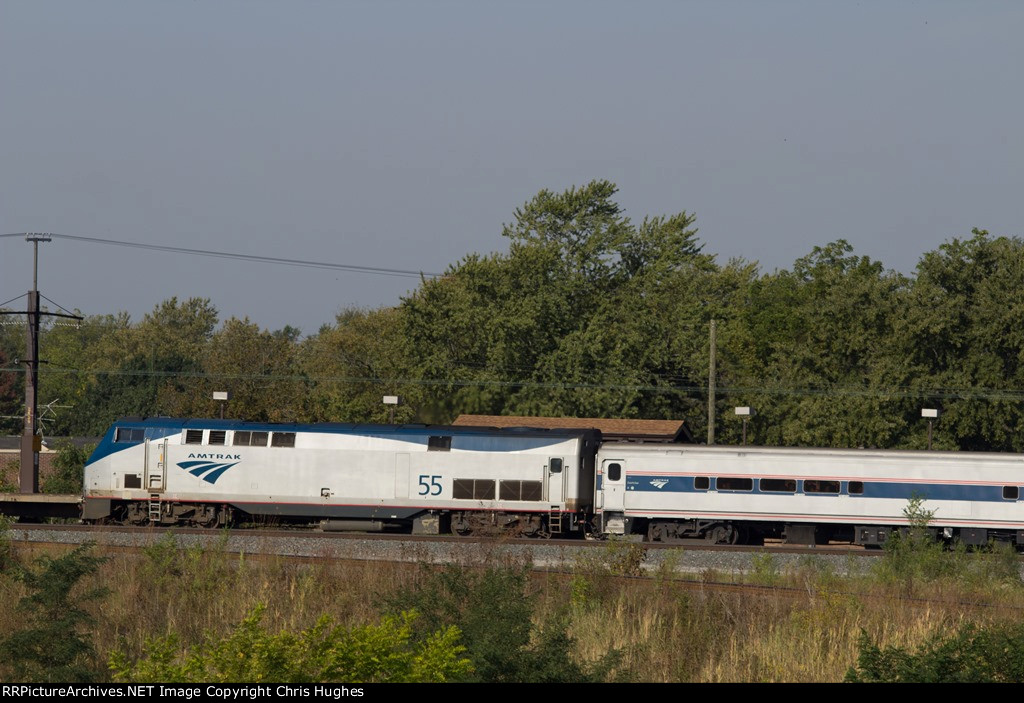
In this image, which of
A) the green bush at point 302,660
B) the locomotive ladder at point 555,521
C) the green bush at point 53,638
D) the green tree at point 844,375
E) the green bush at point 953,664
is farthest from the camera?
the green tree at point 844,375

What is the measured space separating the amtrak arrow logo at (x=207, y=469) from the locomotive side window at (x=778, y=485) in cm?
1580

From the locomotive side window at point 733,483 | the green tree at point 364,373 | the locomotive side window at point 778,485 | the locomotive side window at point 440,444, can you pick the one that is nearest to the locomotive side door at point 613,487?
the locomotive side window at point 733,483

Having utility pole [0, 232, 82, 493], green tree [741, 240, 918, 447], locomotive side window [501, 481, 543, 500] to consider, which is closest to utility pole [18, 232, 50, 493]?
utility pole [0, 232, 82, 493]

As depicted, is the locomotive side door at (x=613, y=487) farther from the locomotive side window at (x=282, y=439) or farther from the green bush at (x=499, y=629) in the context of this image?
the green bush at (x=499, y=629)

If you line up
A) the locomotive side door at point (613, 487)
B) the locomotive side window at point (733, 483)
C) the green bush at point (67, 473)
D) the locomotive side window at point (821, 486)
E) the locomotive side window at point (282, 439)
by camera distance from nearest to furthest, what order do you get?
the locomotive side window at point (821, 486) < the locomotive side window at point (733, 483) < the locomotive side door at point (613, 487) < the locomotive side window at point (282, 439) < the green bush at point (67, 473)

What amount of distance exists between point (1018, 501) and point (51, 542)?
84.6 feet

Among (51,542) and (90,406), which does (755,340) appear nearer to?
(51,542)

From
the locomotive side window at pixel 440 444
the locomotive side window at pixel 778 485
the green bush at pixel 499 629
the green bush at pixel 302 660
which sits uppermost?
the locomotive side window at pixel 440 444

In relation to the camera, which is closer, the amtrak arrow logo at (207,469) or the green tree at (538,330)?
the amtrak arrow logo at (207,469)

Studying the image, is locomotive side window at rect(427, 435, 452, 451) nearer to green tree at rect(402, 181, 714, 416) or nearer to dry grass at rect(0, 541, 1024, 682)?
dry grass at rect(0, 541, 1024, 682)

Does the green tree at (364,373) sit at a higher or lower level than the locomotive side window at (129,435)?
higher

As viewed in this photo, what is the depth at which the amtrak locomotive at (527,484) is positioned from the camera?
3184 cm

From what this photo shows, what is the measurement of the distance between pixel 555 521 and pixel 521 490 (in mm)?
1375

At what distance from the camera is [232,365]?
321 ft
